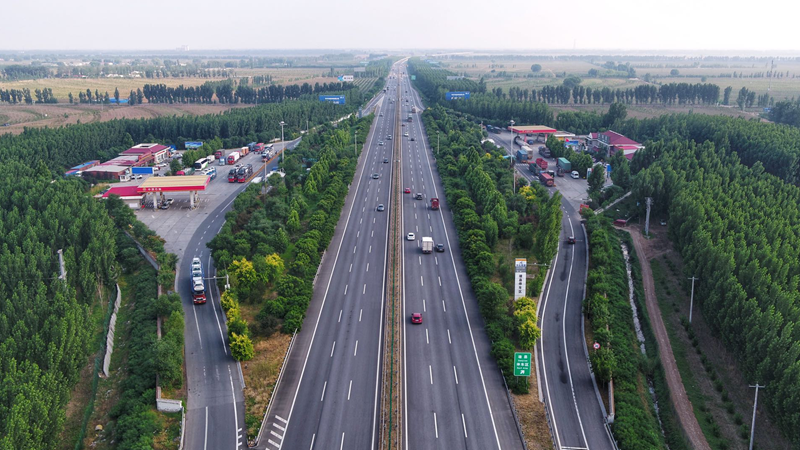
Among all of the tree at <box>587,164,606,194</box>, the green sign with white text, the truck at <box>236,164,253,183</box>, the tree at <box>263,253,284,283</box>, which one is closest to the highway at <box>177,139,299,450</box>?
the tree at <box>263,253,284,283</box>

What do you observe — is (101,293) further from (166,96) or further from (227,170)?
(166,96)

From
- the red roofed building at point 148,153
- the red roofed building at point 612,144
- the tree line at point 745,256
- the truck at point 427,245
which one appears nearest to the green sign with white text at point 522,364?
the tree line at point 745,256

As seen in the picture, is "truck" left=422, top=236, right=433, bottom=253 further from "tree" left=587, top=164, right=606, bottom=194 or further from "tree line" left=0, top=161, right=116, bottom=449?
"tree" left=587, top=164, right=606, bottom=194

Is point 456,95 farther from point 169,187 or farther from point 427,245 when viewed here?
point 427,245

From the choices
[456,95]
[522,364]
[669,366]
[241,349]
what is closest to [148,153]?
[241,349]

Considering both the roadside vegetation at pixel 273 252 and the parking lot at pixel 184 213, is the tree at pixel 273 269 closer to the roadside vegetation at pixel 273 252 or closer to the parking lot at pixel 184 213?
the roadside vegetation at pixel 273 252

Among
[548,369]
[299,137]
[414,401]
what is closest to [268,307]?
[414,401]
